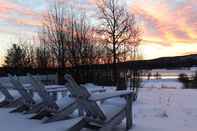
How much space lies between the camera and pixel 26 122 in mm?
7387

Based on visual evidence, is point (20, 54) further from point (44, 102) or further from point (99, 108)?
point (99, 108)

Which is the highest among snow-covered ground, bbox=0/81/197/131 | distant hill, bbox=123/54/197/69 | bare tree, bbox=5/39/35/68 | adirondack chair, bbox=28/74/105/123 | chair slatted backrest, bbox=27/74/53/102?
bare tree, bbox=5/39/35/68

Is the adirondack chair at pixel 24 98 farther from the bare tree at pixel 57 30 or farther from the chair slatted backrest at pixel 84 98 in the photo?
the bare tree at pixel 57 30

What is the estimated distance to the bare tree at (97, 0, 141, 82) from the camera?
26297mm

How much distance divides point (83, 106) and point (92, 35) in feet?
76.9

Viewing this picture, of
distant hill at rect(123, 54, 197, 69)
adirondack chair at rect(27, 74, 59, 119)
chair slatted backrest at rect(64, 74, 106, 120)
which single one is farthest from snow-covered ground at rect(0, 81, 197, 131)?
distant hill at rect(123, 54, 197, 69)

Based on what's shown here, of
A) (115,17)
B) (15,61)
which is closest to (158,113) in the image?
(115,17)

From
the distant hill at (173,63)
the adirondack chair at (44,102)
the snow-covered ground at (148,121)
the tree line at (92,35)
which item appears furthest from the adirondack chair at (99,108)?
the tree line at (92,35)

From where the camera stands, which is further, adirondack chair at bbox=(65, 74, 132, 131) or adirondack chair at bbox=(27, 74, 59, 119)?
adirondack chair at bbox=(27, 74, 59, 119)

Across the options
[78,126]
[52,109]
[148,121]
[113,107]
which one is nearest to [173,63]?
[148,121]

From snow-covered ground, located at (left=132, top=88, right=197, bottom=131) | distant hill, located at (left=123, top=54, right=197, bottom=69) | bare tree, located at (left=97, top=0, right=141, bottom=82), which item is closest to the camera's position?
snow-covered ground, located at (left=132, top=88, right=197, bottom=131)

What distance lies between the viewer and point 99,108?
5.86 m

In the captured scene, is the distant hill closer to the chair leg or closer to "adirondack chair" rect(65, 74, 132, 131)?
"adirondack chair" rect(65, 74, 132, 131)

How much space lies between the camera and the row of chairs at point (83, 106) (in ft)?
19.0
